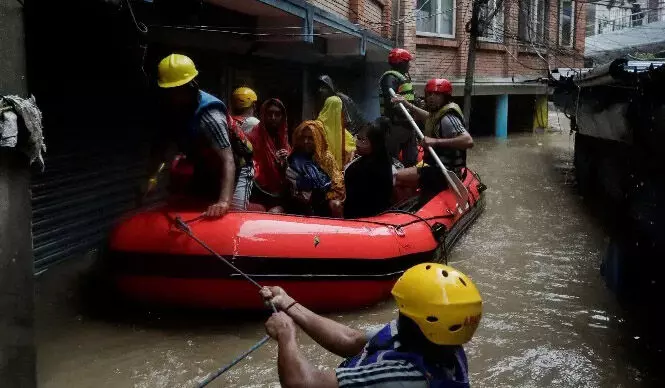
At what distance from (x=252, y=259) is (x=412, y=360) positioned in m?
2.55

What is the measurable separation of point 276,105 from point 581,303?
3304mm

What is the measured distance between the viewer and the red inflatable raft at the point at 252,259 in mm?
4316

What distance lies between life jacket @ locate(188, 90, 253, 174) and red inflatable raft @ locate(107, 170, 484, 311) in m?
0.49

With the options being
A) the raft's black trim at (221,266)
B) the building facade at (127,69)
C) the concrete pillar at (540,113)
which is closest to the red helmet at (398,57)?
the building facade at (127,69)

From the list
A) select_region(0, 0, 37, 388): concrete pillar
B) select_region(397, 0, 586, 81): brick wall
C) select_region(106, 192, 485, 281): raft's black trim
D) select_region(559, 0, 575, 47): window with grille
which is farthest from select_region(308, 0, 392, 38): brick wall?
select_region(559, 0, 575, 47): window with grille

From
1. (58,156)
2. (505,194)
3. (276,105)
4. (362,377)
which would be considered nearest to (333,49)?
(505,194)

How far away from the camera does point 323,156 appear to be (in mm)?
5539

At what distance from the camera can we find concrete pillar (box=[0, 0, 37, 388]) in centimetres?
288

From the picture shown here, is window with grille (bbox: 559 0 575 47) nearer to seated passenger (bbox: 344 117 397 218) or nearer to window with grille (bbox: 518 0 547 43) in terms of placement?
window with grille (bbox: 518 0 547 43)

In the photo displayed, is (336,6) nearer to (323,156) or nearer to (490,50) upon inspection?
(323,156)

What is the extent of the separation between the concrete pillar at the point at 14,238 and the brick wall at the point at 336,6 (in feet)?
22.5

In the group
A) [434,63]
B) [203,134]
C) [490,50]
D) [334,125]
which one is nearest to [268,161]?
[334,125]

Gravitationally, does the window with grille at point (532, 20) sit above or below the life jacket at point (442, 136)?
above

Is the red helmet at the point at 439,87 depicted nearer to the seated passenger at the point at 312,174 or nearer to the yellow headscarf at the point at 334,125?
the yellow headscarf at the point at 334,125
